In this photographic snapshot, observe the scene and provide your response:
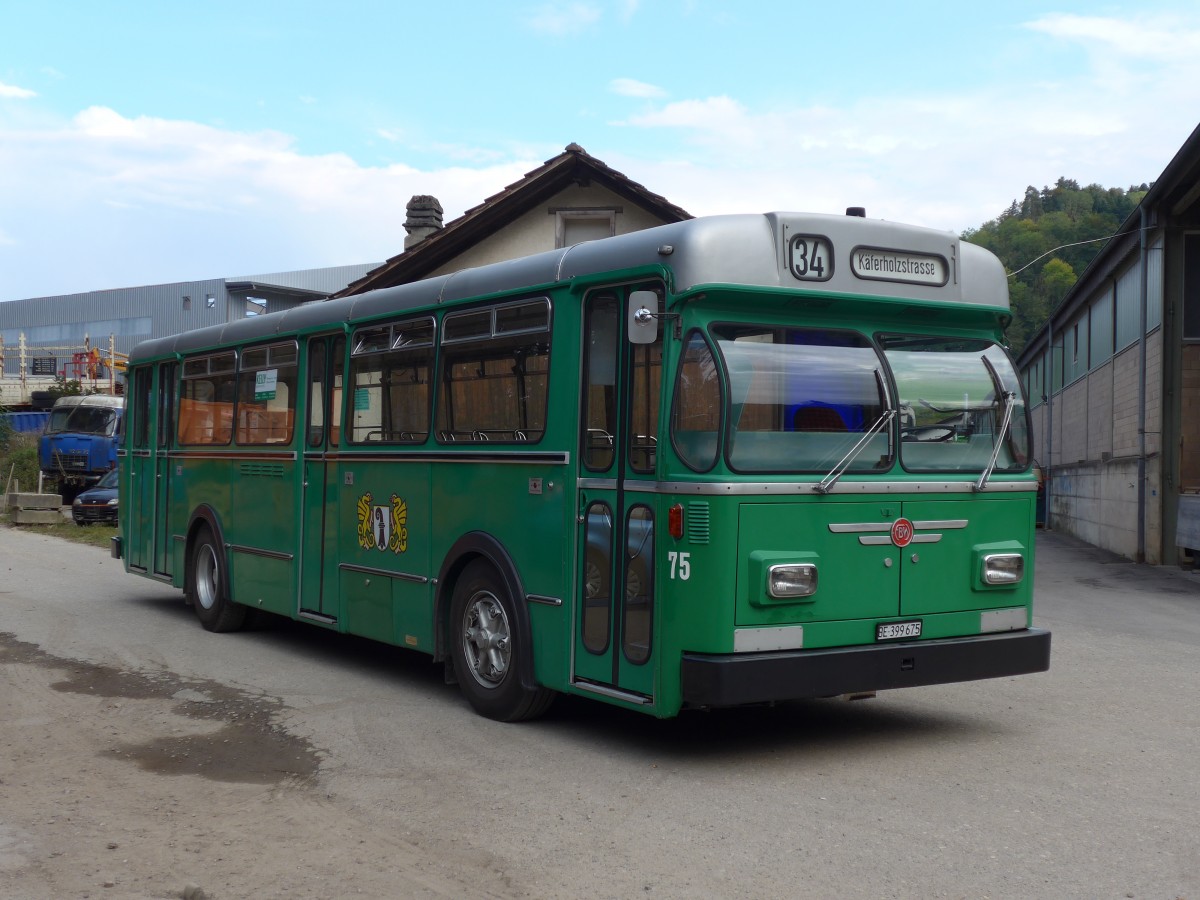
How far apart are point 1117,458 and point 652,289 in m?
22.4

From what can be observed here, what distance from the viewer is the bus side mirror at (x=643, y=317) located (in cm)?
721

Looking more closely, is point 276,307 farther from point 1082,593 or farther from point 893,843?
point 893,843

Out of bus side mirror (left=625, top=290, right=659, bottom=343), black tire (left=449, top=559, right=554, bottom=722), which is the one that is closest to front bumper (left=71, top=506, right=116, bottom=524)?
black tire (left=449, top=559, right=554, bottom=722)

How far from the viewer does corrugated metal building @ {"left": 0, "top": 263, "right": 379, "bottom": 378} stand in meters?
73.6

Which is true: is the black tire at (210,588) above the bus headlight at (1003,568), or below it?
below

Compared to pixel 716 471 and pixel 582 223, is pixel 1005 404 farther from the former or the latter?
pixel 582 223

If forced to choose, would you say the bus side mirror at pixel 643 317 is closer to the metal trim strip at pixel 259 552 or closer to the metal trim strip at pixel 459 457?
the metal trim strip at pixel 459 457

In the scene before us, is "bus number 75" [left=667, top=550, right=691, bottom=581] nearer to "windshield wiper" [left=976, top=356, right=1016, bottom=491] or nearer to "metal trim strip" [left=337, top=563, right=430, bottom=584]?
"windshield wiper" [left=976, top=356, right=1016, bottom=491]

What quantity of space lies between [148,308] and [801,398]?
76963 mm

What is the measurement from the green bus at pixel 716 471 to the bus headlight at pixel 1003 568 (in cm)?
1

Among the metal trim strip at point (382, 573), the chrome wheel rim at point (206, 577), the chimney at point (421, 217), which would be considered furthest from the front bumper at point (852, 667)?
the chimney at point (421, 217)

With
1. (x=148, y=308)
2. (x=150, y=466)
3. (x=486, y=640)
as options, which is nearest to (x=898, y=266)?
(x=486, y=640)

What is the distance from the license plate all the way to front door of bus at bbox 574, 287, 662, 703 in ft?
4.16

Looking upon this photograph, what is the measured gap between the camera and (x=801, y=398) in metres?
7.32
